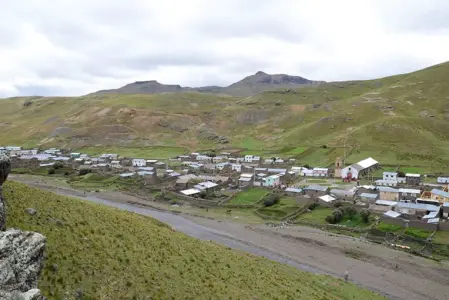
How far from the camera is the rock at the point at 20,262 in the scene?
11.5 m

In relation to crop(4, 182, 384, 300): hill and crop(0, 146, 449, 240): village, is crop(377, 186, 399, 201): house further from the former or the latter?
crop(4, 182, 384, 300): hill

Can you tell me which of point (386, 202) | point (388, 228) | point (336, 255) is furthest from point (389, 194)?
point (336, 255)

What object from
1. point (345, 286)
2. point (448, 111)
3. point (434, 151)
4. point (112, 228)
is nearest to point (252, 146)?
point (434, 151)

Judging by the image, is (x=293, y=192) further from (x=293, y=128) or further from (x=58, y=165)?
(x=293, y=128)

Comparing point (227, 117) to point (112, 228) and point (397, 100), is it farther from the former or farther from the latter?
point (112, 228)

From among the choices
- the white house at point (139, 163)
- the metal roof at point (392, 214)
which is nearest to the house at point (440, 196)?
the metal roof at point (392, 214)

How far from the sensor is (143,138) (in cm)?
15862

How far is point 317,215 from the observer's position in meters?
63.9

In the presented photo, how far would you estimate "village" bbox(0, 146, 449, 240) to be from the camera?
60.4 m

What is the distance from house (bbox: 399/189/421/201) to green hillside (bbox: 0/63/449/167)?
30.8 meters

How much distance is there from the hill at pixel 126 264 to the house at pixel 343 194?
36.9m

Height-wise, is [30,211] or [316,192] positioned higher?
[30,211]

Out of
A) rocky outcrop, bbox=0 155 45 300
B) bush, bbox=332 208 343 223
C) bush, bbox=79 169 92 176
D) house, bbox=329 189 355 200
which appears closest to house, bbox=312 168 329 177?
house, bbox=329 189 355 200

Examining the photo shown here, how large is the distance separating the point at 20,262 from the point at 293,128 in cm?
15004
